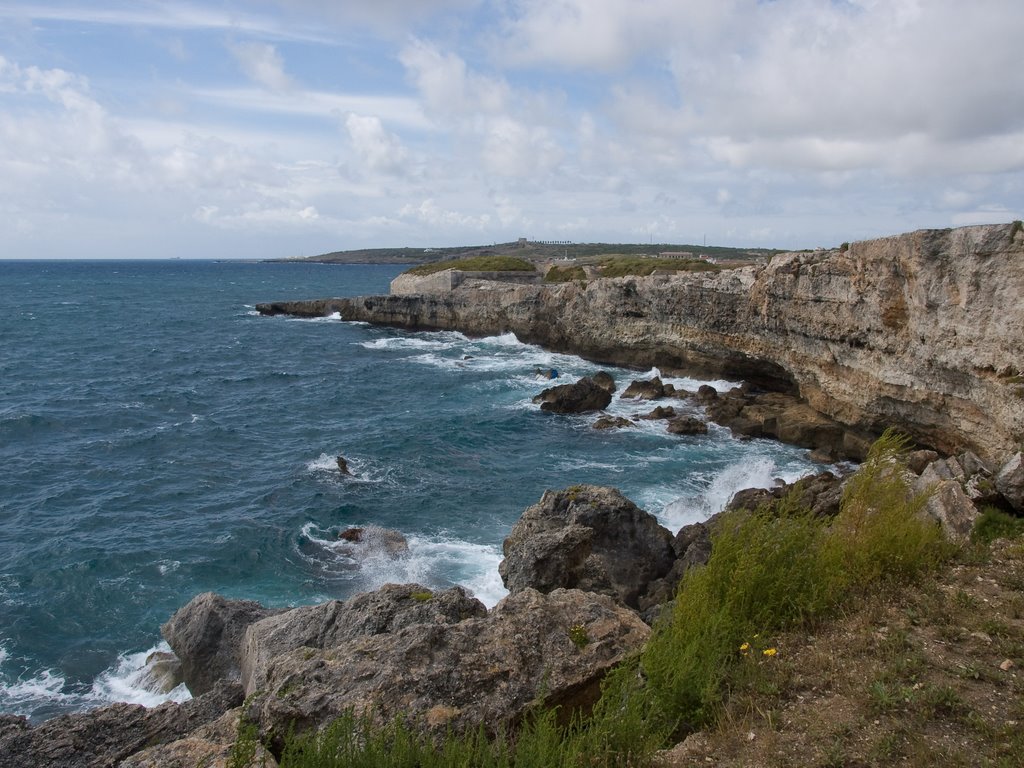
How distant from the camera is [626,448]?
95.0 feet

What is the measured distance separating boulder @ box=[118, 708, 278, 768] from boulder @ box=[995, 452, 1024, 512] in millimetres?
11708

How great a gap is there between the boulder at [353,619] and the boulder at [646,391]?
28740 mm

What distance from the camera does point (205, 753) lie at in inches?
239

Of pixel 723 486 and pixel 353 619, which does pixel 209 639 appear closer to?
pixel 353 619

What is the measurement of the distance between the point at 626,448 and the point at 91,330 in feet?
206

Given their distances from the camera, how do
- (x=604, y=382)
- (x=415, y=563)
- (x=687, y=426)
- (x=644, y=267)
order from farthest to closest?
(x=644, y=267) < (x=604, y=382) < (x=687, y=426) < (x=415, y=563)

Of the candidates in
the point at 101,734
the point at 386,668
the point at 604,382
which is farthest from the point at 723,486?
the point at 101,734

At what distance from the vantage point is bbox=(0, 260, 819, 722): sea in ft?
55.6

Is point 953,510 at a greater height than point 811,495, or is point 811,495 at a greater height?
point 953,510

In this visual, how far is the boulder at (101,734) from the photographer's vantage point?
25.7ft

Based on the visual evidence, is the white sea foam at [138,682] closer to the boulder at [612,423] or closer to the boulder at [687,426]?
the boulder at [612,423]

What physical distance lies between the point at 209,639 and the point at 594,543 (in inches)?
333

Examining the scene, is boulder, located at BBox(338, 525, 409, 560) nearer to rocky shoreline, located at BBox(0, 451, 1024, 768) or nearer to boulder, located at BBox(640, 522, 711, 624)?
rocky shoreline, located at BBox(0, 451, 1024, 768)

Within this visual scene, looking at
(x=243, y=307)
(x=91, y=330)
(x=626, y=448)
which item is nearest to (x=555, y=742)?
(x=626, y=448)
